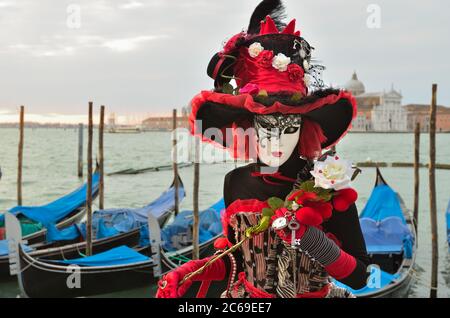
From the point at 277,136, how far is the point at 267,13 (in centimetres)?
44

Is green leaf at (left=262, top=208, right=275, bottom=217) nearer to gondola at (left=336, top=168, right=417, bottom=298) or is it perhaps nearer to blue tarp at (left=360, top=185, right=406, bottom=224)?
gondola at (left=336, top=168, right=417, bottom=298)

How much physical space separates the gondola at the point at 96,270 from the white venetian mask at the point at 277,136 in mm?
4230

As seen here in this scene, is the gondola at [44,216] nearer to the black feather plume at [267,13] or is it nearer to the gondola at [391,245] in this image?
the gondola at [391,245]

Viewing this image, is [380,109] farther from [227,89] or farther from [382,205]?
[227,89]

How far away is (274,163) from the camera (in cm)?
150

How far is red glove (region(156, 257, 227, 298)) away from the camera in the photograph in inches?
54.2

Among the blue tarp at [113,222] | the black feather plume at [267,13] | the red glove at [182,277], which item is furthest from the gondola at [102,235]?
the black feather plume at [267,13]

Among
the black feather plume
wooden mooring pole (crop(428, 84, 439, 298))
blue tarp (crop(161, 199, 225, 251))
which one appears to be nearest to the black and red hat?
the black feather plume

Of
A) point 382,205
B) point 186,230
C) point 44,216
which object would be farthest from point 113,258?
point 382,205

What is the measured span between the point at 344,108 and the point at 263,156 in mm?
292

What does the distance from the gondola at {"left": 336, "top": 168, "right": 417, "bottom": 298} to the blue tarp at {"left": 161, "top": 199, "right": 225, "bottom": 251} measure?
2.22 metres
